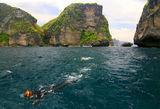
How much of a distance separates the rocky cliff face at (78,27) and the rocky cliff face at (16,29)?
904 inches

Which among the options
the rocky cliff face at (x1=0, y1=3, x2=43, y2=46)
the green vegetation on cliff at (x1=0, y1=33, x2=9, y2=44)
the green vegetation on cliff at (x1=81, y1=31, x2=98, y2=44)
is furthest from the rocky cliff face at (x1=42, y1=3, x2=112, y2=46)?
the green vegetation on cliff at (x1=0, y1=33, x2=9, y2=44)

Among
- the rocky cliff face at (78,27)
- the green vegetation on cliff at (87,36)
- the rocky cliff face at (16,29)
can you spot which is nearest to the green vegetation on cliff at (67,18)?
the rocky cliff face at (78,27)

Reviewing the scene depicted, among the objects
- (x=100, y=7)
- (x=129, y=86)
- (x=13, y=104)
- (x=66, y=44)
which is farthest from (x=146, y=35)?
(x=100, y=7)

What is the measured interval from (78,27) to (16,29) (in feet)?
295

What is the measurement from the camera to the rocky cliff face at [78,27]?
5340 inches

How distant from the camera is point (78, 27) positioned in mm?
158250

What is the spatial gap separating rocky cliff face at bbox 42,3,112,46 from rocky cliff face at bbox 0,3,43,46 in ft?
75.4

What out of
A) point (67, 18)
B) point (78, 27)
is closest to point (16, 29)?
point (67, 18)

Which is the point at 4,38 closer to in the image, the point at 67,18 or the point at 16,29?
the point at 16,29

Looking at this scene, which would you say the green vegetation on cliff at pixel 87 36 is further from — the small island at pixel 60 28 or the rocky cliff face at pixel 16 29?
the rocky cliff face at pixel 16 29

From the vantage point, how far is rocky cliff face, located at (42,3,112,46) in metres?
136

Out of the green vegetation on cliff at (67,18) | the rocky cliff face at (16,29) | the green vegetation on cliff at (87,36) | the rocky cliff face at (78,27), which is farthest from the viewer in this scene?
the green vegetation on cliff at (87,36)

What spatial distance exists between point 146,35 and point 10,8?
547ft

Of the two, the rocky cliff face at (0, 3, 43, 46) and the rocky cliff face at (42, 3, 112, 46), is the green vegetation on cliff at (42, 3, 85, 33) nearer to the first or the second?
the rocky cliff face at (42, 3, 112, 46)
